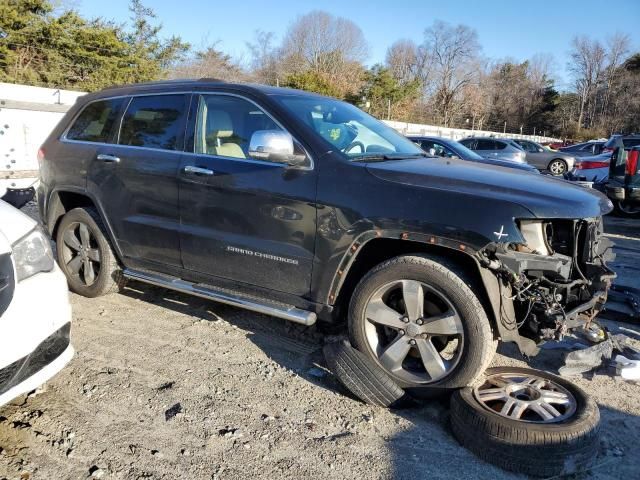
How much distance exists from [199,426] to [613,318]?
345cm

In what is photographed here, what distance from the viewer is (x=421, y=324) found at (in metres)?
3.07

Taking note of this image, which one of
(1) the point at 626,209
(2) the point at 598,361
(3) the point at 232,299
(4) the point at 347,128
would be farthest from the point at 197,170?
(1) the point at 626,209

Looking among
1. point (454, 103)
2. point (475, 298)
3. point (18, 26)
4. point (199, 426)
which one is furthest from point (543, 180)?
point (454, 103)

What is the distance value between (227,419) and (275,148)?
64.3 inches

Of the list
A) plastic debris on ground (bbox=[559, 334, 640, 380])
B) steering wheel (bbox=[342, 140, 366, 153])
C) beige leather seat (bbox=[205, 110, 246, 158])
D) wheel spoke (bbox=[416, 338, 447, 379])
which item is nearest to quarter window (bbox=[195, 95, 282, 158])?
beige leather seat (bbox=[205, 110, 246, 158])

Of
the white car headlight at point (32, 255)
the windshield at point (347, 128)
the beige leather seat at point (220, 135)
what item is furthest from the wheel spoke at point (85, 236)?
the windshield at point (347, 128)

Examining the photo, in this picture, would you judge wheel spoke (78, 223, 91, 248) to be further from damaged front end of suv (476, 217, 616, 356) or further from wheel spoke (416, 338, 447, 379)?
damaged front end of suv (476, 217, 616, 356)

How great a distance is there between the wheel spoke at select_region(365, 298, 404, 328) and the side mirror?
3.30ft

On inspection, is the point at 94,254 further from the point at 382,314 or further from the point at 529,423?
the point at 529,423

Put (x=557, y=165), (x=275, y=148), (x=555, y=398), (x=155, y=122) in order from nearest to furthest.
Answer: (x=555, y=398), (x=275, y=148), (x=155, y=122), (x=557, y=165)

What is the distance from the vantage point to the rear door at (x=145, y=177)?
398cm

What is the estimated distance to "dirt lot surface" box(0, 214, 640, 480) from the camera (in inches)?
101

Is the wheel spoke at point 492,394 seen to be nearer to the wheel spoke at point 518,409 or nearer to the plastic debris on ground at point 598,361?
the wheel spoke at point 518,409

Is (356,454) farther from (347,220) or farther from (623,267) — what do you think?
(623,267)
